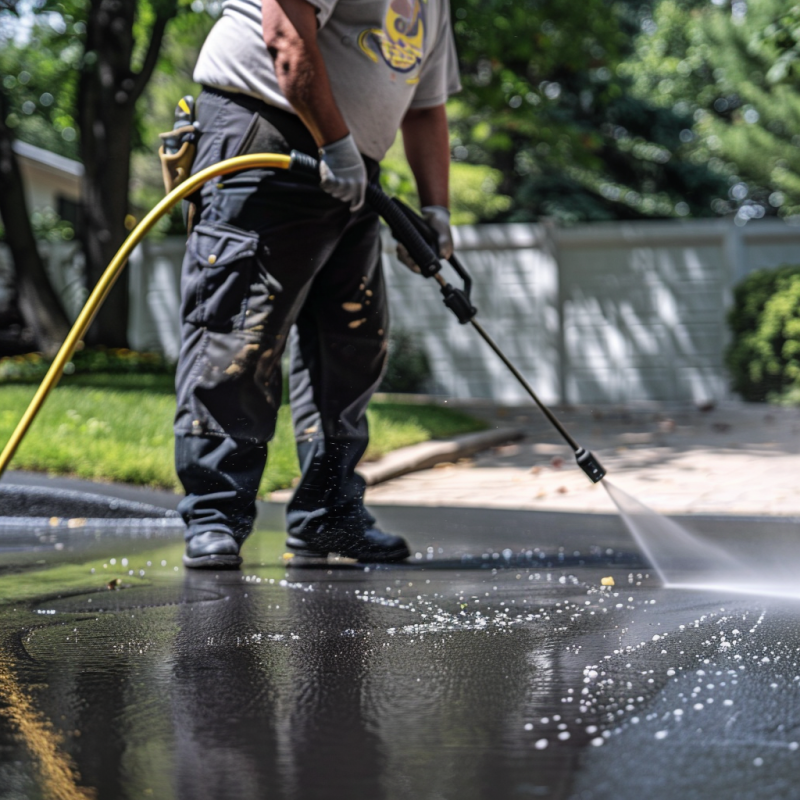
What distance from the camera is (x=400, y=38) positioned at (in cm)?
308

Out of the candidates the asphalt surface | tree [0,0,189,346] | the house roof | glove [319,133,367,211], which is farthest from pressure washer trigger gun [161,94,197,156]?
the house roof

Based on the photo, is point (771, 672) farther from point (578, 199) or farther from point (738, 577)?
point (578, 199)

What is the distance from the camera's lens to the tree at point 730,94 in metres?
24.3

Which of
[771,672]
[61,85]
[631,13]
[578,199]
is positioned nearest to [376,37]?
[771,672]

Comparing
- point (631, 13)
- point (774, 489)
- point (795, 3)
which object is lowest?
point (774, 489)

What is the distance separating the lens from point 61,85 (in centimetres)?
1312

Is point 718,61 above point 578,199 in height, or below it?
above

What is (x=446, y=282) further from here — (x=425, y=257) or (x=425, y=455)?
(x=425, y=455)

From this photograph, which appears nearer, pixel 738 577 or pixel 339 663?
pixel 339 663

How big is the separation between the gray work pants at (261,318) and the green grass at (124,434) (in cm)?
171

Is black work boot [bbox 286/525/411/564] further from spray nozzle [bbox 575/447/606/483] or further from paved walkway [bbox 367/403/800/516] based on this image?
paved walkway [bbox 367/403/800/516]

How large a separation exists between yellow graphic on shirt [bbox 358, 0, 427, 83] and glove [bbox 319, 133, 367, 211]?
0.32 m

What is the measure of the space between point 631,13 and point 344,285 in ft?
62.1

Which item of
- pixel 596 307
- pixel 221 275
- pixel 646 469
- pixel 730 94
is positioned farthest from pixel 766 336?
pixel 730 94
